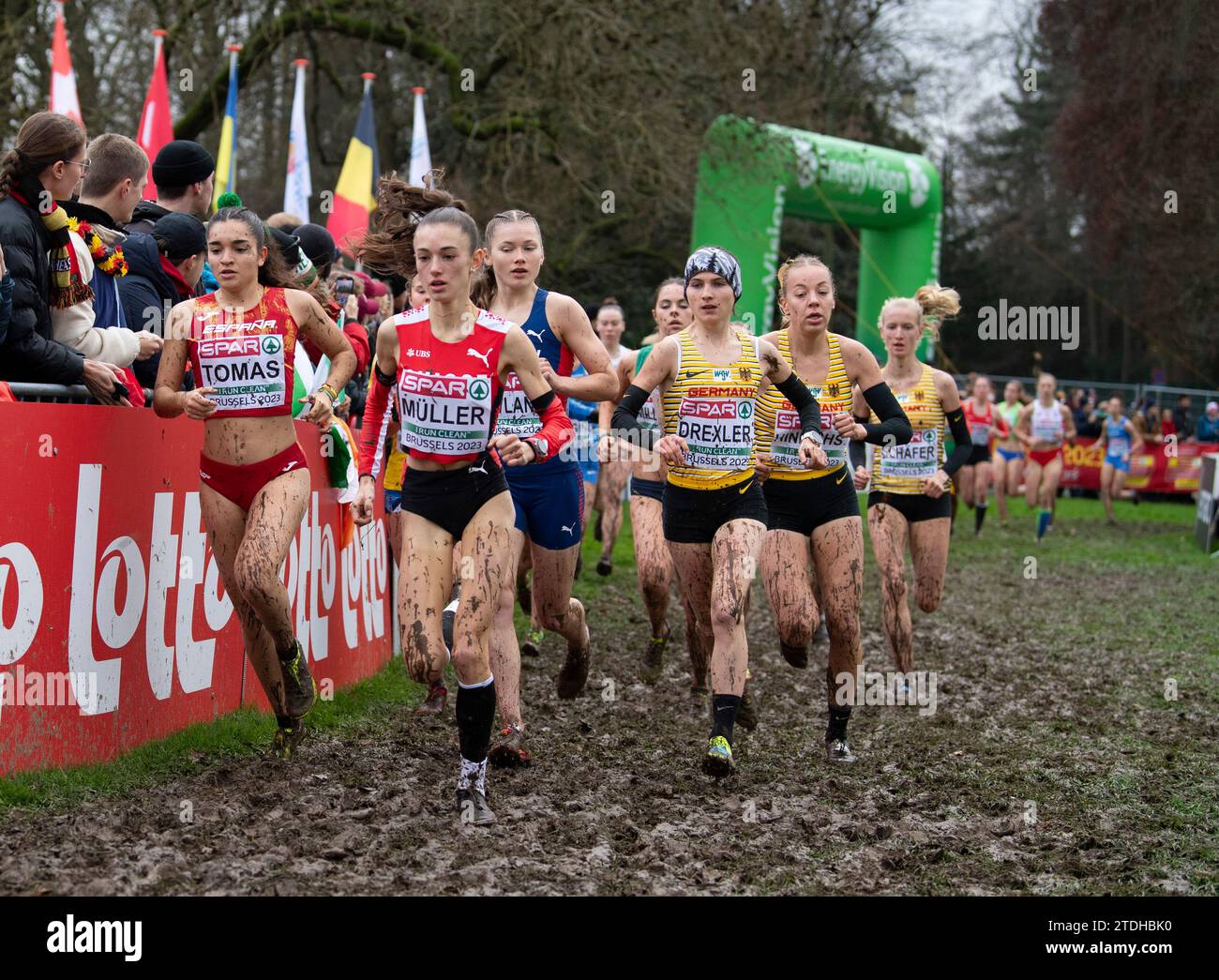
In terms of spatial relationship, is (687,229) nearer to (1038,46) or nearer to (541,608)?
(541,608)

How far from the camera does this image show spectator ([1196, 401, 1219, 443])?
29.5 metres

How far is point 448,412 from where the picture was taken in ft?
17.8

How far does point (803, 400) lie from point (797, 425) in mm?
361

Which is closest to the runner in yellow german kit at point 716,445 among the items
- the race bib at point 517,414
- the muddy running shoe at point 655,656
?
the race bib at point 517,414

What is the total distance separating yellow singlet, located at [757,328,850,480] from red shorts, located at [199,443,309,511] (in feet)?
7.40

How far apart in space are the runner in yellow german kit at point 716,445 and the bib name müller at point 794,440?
32cm

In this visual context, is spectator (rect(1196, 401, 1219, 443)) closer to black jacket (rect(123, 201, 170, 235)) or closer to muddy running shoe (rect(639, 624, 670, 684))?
muddy running shoe (rect(639, 624, 670, 684))

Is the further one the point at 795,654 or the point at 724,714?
the point at 795,654

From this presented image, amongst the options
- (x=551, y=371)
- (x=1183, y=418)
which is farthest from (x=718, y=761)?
(x=1183, y=418)

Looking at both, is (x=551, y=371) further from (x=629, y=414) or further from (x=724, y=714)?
(x=724, y=714)

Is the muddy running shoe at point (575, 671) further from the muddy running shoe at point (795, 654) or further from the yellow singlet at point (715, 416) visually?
the yellow singlet at point (715, 416)

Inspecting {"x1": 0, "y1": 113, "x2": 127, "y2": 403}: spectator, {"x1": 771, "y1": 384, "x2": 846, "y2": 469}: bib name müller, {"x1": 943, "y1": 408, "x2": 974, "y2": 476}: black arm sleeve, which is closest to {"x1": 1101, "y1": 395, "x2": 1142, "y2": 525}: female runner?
{"x1": 943, "y1": 408, "x2": 974, "y2": 476}: black arm sleeve

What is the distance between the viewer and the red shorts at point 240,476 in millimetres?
5867
